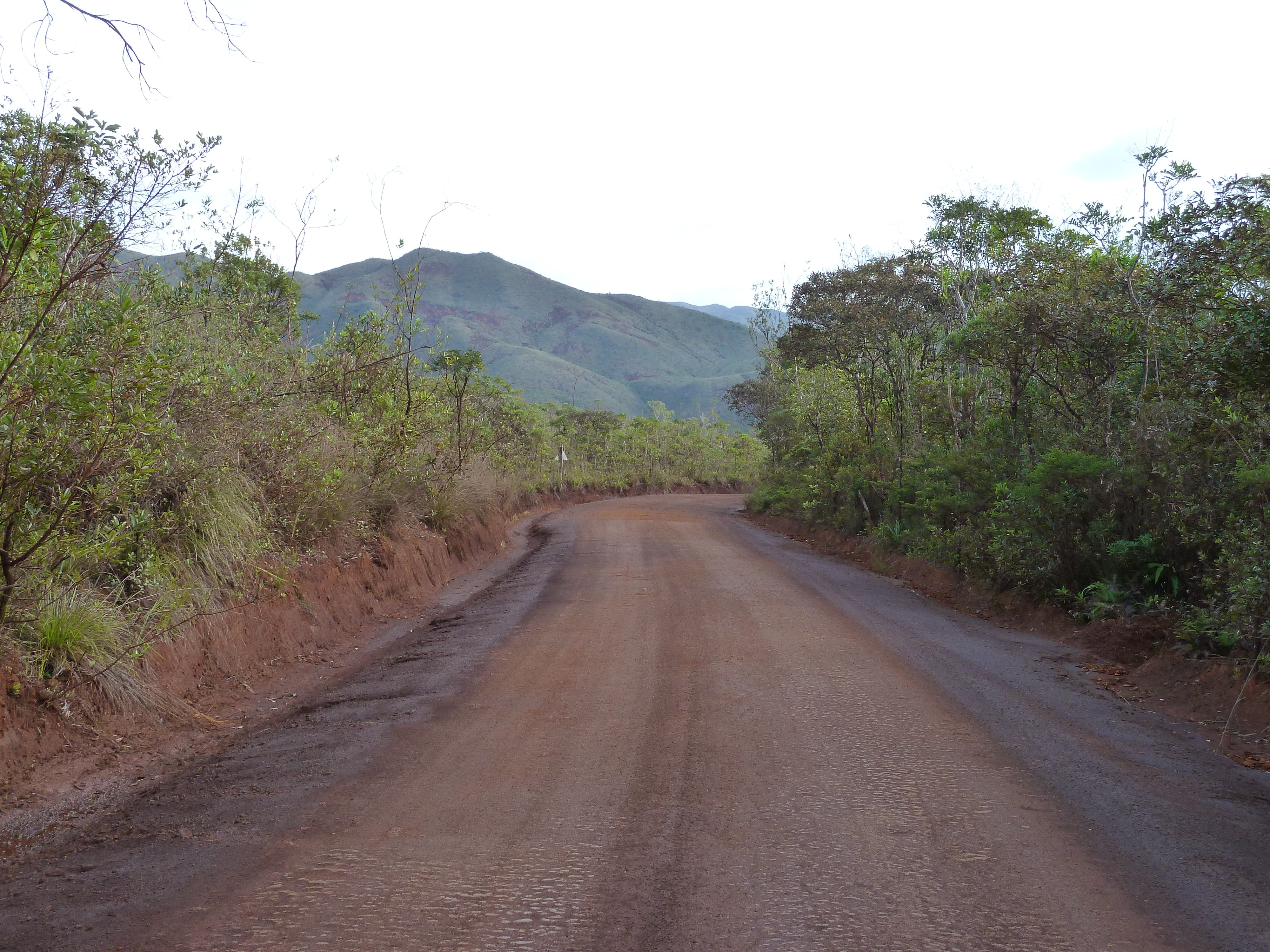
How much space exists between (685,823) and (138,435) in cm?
430

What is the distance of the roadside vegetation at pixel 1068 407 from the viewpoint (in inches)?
272

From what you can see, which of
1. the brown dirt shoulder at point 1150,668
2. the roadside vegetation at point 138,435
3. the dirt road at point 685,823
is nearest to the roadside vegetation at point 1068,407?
the brown dirt shoulder at point 1150,668

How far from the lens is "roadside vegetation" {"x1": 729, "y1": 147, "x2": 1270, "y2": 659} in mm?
6914

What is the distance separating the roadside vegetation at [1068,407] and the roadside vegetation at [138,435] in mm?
7219

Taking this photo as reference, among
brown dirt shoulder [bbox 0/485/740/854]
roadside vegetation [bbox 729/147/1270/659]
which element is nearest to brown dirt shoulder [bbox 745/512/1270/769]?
roadside vegetation [bbox 729/147/1270/659]

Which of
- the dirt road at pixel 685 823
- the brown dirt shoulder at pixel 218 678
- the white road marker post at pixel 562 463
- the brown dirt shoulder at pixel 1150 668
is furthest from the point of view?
the white road marker post at pixel 562 463

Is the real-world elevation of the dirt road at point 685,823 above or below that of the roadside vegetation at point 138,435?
below

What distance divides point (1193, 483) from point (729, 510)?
81.7ft

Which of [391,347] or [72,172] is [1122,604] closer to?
[72,172]

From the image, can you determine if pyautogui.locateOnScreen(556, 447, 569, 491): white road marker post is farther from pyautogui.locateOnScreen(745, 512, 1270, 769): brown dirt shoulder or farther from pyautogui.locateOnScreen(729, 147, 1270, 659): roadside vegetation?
pyautogui.locateOnScreen(745, 512, 1270, 769): brown dirt shoulder

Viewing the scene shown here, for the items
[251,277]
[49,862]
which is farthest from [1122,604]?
[251,277]

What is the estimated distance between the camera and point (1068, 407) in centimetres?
1208

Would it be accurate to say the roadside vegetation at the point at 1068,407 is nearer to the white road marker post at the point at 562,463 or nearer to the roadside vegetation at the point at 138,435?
the roadside vegetation at the point at 138,435

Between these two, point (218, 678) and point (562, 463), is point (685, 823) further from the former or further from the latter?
point (562, 463)
